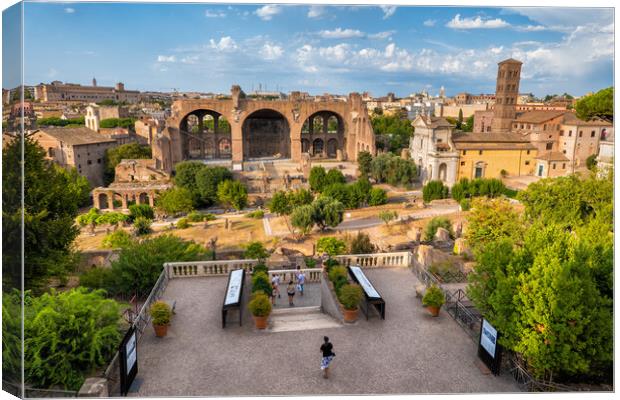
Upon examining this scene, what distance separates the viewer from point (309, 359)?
8656 mm

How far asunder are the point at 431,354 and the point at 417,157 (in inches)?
1755

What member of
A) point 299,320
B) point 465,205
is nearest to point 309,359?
point 299,320

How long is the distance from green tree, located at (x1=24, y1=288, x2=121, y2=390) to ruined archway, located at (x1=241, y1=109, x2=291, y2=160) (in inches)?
2404

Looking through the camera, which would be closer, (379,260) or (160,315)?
(160,315)

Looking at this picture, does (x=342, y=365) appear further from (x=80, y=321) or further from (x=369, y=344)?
(x=80, y=321)

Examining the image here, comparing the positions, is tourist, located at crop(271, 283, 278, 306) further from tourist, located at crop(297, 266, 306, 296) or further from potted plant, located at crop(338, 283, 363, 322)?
potted plant, located at crop(338, 283, 363, 322)

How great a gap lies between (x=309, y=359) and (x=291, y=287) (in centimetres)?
396

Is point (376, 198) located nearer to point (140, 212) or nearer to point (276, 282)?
point (140, 212)

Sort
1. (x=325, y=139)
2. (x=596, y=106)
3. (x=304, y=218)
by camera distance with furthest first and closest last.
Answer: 1. (x=325, y=139)
2. (x=304, y=218)
3. (x=596, y=106)

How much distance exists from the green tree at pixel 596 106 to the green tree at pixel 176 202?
31.7 meters

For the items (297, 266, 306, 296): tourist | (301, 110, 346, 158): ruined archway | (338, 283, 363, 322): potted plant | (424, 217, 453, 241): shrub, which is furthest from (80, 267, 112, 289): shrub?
(301, 110, 346, 158): ruined archway

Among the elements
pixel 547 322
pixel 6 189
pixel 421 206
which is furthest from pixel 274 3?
pixel 421 206

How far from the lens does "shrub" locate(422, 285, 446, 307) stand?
404 inches

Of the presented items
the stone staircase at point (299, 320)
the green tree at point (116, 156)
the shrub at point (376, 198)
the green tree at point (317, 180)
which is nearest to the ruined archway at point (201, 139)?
the green tree at point (116, 156)
